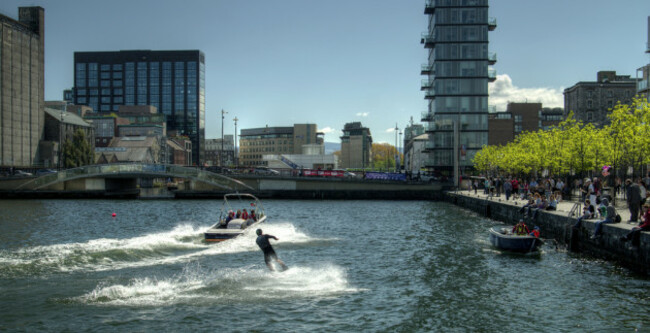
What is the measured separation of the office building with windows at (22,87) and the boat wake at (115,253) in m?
101

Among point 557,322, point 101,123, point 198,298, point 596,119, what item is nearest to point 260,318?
point 198,298

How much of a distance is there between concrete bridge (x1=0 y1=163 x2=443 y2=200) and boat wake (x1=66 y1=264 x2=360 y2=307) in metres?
63.4

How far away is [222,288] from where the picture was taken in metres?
22.5

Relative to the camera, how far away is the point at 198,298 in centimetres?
2094

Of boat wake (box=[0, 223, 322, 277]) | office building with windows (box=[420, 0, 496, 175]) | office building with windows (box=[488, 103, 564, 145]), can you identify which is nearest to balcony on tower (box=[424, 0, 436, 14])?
office building with windows (box=[420, 0, 496, 175])

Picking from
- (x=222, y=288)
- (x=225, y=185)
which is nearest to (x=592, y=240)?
(x=222, y=288)

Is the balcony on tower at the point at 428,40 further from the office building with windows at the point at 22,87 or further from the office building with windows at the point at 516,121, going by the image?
the office building with windows at the point at 22,87

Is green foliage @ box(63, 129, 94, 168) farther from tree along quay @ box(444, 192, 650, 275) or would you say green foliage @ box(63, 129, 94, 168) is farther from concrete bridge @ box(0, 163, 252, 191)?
tree along quay @ box(444, 192, 650, 275)

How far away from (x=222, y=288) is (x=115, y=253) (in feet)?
34.1

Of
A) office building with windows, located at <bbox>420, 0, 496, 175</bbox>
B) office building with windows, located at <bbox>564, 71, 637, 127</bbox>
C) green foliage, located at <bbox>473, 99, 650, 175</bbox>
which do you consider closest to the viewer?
green foliage, located at <bbox>473, 99, 650, 175</bbox>

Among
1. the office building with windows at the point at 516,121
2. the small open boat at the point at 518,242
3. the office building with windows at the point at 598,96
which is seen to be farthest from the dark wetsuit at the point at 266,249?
the office building with windows at the point at 516,121

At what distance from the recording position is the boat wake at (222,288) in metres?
20.7

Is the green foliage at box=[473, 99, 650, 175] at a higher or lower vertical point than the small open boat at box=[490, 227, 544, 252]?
higher

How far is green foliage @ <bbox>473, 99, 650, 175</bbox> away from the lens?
137 ft
